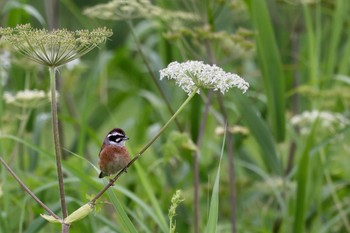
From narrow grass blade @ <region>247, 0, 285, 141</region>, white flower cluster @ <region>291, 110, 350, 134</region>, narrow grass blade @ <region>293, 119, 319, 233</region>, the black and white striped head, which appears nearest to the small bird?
the black and white striped head

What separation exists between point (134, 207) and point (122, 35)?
4331mm

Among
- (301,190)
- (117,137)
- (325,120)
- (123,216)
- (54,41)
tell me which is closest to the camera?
(54,41)

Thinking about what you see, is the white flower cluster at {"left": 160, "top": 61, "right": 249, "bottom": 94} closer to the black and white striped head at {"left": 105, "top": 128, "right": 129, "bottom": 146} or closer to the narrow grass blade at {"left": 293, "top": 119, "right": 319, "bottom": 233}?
the black and white striped head at {"left": 105, "top": 128, "right": 129, "bottom": 146}

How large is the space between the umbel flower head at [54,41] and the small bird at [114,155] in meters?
0.45

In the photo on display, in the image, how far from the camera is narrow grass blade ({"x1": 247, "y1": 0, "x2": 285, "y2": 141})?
419 cm

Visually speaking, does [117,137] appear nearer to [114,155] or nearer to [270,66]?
[114,155]

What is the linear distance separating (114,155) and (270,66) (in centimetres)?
176

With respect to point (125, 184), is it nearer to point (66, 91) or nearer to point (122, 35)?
point (66, 91)

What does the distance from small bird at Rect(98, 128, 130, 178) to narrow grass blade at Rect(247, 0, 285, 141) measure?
61.5 inches

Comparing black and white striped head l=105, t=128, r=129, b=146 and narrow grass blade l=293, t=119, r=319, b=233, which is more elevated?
black and white striped head l=105, t=128, r=129, b=146

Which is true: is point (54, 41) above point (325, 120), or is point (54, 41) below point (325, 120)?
above

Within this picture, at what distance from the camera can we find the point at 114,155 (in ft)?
8.92

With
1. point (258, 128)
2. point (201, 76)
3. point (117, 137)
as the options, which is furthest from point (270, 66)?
point (201, 76)

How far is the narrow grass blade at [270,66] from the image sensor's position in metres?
4.19
